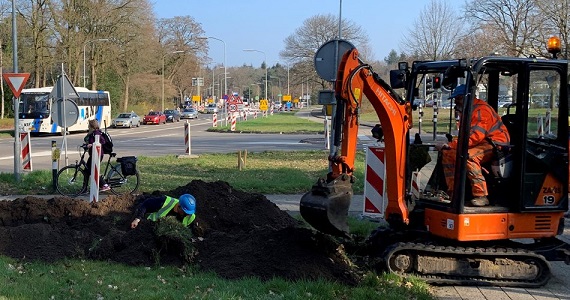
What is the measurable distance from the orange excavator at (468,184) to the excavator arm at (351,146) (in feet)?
0.04

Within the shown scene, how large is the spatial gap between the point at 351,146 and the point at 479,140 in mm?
1374

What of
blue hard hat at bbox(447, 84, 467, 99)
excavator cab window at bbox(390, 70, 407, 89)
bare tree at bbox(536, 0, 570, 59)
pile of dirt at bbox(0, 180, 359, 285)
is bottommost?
pile of dirt at bbox(0, 180, 359, 285)

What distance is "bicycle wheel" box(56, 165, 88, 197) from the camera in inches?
546

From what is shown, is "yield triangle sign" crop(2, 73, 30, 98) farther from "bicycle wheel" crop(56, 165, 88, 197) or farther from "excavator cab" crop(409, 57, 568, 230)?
"excavator cab" crop(409, 57, 568, 230)

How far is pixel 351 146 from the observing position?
6.91 metres

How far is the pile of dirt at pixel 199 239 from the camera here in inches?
273

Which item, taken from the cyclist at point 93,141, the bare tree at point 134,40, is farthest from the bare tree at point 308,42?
the cyclist at point 93,141

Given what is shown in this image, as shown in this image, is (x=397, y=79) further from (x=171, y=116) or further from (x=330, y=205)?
(x=171, y=116)

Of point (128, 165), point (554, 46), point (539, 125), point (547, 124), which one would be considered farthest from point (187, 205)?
point (128, 165)

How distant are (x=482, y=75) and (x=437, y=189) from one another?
1.37 meters

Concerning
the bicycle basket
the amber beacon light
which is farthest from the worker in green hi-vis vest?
the bicycle basket

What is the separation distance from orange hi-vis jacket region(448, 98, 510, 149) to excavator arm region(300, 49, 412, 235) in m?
0.70

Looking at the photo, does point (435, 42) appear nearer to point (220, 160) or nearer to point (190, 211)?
point (220, 160)

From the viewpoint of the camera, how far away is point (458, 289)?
700 centimetres
